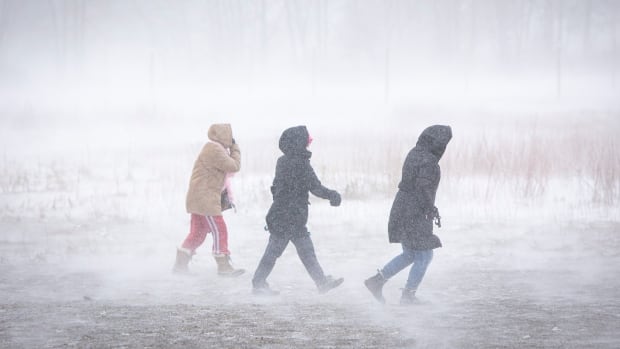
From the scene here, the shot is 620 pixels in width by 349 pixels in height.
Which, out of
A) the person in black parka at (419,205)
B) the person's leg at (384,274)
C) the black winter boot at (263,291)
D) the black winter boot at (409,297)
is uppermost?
the person in black parka at (419,205)

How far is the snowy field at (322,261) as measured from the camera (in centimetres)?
486

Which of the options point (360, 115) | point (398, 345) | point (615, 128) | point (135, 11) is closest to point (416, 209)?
point (398, 345)

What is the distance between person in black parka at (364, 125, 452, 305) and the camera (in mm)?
5789

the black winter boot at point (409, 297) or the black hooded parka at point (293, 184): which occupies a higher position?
the black hooded parka at point (293, 184)

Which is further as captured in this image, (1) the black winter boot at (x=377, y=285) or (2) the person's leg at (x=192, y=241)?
(2) the person's leg at (x=192, y=241)

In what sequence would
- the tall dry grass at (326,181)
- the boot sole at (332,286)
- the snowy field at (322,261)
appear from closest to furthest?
the snowy field at (322,261), the boot sole at (332,286), the tall dry grass at (326,181)

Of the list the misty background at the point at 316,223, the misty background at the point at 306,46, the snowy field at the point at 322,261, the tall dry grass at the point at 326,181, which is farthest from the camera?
the misty background at the point at 306,46

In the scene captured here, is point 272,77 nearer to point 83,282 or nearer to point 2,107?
point 2,107

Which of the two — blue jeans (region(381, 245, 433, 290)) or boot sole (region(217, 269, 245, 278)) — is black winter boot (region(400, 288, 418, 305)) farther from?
boot sole (region(217, 269, 245, 278))

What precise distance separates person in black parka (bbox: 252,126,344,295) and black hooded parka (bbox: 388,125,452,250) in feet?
2.52

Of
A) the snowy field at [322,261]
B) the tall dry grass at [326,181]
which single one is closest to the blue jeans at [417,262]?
the snowy field at [322,261]

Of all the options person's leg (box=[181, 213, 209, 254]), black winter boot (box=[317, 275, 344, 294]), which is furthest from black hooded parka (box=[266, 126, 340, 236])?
person's leg (box=[181, 213, 209, 254])

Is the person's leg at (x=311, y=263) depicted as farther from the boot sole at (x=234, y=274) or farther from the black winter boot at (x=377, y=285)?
the boot sole at (x=234, y=274)

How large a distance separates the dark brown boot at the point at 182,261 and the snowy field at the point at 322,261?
20 centimetres
